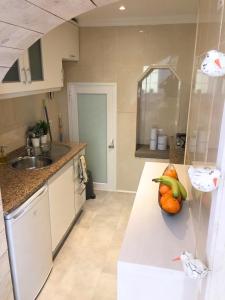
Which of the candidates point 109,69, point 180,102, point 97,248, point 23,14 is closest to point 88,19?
point 109,69

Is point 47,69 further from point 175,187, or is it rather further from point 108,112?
point 175,187

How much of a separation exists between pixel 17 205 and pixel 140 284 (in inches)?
38.8

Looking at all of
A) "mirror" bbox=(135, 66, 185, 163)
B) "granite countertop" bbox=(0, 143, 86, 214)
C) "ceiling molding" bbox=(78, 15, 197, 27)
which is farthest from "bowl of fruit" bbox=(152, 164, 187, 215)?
"ceiling molding" bbox=(78, 15, 197, 27)

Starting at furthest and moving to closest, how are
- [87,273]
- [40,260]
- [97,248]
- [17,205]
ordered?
[97,248]
[87,273]
[40,260]
[17,205]

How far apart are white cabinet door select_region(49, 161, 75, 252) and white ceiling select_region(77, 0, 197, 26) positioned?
171 centimetres

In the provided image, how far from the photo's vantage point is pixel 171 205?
3.99ft

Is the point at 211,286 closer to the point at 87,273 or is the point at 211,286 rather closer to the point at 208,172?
the point at 208,172

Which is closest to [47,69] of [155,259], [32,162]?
[32,162]

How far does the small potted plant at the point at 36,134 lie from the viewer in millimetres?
2711

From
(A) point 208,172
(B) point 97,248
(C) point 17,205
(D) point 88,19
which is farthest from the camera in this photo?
(D) point 88,19

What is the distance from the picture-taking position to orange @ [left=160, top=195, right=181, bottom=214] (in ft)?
3.99

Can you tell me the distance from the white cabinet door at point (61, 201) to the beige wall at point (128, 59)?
1.18m

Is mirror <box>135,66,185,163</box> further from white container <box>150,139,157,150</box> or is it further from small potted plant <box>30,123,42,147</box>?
small potted plant <box>30,123,42,147</box>

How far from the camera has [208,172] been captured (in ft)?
2.10
